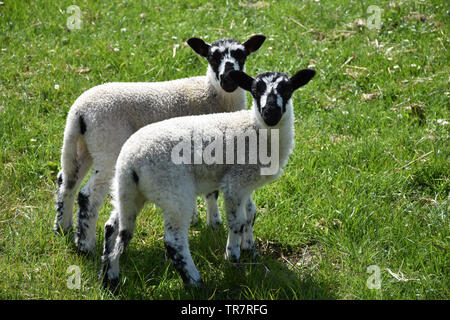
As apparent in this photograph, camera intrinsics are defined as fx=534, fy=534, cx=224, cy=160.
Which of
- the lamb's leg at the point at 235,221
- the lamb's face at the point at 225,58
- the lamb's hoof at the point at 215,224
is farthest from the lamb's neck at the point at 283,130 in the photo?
the lamb's hoof at the point at 215,224

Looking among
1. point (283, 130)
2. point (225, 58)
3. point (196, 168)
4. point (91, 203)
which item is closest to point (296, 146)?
point (225, 58)

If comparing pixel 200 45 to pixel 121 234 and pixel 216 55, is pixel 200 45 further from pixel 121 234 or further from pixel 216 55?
pixel 121 234

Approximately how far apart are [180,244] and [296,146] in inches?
95.9

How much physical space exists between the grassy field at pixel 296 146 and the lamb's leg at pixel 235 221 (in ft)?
0.45

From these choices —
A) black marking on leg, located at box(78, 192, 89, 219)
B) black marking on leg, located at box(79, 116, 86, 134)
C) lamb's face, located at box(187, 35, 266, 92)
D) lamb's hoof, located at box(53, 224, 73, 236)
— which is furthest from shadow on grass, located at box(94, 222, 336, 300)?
lamb's face, located at box(187, 35, 266, 92)

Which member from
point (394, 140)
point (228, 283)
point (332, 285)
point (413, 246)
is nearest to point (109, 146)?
point (228, 283)

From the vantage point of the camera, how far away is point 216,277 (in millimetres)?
4117

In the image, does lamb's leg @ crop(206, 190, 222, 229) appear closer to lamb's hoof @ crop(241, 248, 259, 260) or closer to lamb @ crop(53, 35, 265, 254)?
lamb @ crop(53, 35, 265, 254)

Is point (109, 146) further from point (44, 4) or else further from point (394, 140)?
point (44, 4)

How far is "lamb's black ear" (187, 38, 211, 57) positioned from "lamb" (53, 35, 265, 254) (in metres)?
0.03

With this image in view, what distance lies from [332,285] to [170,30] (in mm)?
5243

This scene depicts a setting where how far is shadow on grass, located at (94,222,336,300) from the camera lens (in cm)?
382

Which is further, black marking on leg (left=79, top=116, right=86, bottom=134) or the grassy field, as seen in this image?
black marking on leg (left=79, top=116, right=86, bottom=134)

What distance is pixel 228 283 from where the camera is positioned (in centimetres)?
400
